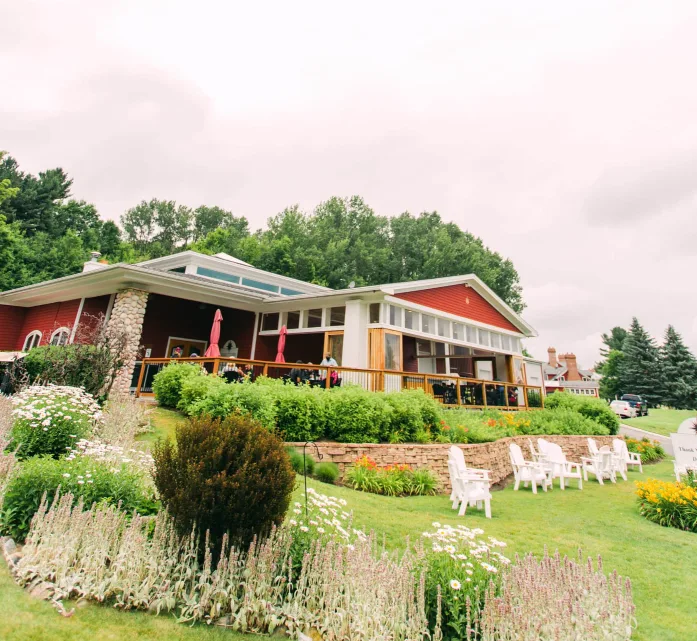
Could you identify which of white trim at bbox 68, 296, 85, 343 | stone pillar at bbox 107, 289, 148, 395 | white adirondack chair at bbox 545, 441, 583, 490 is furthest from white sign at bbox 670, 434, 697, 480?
white trim at bbox 68, 296, 85, 343

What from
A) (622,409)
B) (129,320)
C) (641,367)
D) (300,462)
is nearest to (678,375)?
(641,367)

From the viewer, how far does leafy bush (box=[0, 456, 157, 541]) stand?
146 inches

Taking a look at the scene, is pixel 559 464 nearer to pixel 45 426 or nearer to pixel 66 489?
pixel 66 489

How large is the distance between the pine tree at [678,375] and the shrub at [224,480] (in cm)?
5343

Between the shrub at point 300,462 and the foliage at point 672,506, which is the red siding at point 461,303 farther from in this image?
the foliage at point 672,506

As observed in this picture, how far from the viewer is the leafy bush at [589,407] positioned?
54.7 feet

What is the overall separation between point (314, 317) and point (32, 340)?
515 inches

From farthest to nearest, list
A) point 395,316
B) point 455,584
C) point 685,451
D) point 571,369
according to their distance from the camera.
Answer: point 571,369, point 395,316, point 685,451, point 455,584

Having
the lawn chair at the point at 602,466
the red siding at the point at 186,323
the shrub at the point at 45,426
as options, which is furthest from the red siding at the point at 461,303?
the shrub at the point at 45,426

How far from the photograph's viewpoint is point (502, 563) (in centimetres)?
337

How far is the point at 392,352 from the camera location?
13406 millimetres

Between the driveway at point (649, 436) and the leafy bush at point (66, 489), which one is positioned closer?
the leafy bush at point (66, 489)

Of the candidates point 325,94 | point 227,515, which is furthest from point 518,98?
point 227,515

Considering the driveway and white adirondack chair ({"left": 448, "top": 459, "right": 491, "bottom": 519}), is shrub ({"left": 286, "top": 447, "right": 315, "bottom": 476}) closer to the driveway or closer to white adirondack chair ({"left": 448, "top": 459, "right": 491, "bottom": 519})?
white adirondack chair ({"left": 448, "top": 459, "right": 491, "bottom": 519})
